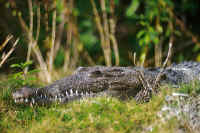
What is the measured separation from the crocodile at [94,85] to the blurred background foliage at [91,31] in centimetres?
59

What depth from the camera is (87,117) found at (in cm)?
378

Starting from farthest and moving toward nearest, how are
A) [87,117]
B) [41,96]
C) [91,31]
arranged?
1. [91,31]
2. [41,96]
3. [87,117]

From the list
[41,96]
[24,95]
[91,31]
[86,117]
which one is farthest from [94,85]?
[91,31]

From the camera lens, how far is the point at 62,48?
33.4ft

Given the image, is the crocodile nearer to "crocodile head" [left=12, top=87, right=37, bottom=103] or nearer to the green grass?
"crocodile head" [left=12, top=87, right=37, bottom=103]

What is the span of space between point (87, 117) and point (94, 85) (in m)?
0.69

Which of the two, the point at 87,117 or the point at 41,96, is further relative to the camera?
the point at 41,96

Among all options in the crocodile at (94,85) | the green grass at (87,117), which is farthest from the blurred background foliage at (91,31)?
the green grass at (87,117)

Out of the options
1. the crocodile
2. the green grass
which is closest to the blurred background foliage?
the crocodile

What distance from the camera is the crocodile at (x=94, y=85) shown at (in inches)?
157

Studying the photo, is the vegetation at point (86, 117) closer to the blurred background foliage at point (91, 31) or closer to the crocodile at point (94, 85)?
the crocodile at point (94, 85)

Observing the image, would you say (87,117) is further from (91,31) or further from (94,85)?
(91,31)

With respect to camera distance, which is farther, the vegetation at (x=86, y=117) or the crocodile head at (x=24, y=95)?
the crocodile head at (x=24, y=95)

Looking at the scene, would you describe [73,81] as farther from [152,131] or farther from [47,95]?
[152,131]
